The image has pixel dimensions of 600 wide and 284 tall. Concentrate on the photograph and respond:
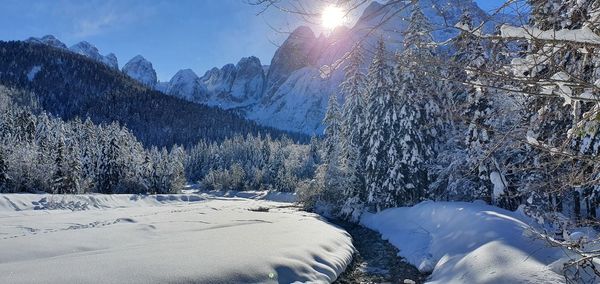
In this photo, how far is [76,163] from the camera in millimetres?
48844

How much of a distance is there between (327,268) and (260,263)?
278 centimetres

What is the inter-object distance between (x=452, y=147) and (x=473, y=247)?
55.5 feet

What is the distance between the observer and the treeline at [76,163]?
156 feet

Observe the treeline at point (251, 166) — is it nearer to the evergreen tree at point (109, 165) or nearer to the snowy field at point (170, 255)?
the evergreen tree at point (109, 165)

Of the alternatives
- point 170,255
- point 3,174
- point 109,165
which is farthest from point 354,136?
point 109,165

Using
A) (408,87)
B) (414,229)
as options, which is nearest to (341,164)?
(408,87)

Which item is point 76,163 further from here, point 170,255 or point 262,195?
point 170,255

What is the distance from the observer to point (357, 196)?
3309cm

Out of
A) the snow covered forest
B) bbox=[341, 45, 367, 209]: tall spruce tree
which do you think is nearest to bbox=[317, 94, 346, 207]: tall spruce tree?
the snow covered forest

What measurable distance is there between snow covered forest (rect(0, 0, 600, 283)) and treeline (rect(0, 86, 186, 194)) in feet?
0.69

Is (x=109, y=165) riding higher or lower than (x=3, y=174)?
higher

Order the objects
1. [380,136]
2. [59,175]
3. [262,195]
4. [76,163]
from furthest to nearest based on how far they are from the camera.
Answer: [262,195] → [76,163] → [59,175] → [380,136]

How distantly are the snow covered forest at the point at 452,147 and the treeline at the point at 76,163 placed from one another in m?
0.21

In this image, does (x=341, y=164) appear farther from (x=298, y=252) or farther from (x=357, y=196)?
(x=298, y=252)
